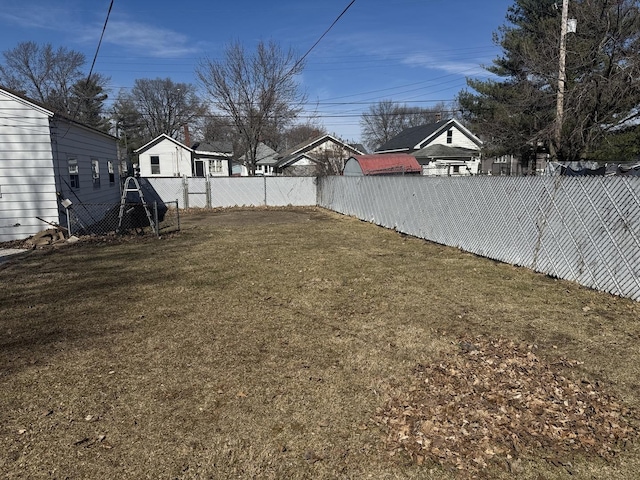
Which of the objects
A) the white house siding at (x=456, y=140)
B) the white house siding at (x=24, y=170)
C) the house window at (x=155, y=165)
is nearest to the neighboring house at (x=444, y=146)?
the white house siding at (x=456, y=140)

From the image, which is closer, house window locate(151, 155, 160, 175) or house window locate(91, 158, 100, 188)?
house window locate(91, 158, 100, 188)

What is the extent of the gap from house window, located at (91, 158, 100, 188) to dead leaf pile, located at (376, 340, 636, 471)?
13.0 metres

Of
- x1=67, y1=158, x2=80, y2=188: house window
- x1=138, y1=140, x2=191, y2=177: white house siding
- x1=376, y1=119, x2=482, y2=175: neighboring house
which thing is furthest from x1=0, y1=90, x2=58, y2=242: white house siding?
x1=138, y1=140, x2=191, y2=177: white house siding

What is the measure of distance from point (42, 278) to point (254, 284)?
3.50 m

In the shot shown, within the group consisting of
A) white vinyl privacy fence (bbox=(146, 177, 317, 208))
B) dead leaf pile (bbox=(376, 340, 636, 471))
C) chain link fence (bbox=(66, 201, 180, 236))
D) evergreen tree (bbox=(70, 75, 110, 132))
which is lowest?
dead leaf pile (bbox=(376, 340, 636, 471))

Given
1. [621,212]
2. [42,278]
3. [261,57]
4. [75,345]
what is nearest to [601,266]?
[621,212]

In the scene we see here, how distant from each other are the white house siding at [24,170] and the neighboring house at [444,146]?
21924 mm

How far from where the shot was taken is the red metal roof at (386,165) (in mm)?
17875

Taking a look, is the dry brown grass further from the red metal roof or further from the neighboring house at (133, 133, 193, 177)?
the neighboring house at (133, 133, 193, 177)

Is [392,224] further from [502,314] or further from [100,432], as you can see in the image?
[100,432]

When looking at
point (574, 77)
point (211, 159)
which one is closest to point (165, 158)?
point (211, 159)

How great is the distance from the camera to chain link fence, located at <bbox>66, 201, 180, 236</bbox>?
1041 centimetres

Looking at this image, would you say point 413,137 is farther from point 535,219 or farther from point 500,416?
point 500,416

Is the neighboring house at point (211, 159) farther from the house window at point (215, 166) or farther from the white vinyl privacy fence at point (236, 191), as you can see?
the white vinyl privacy fence at point (236, 191)
